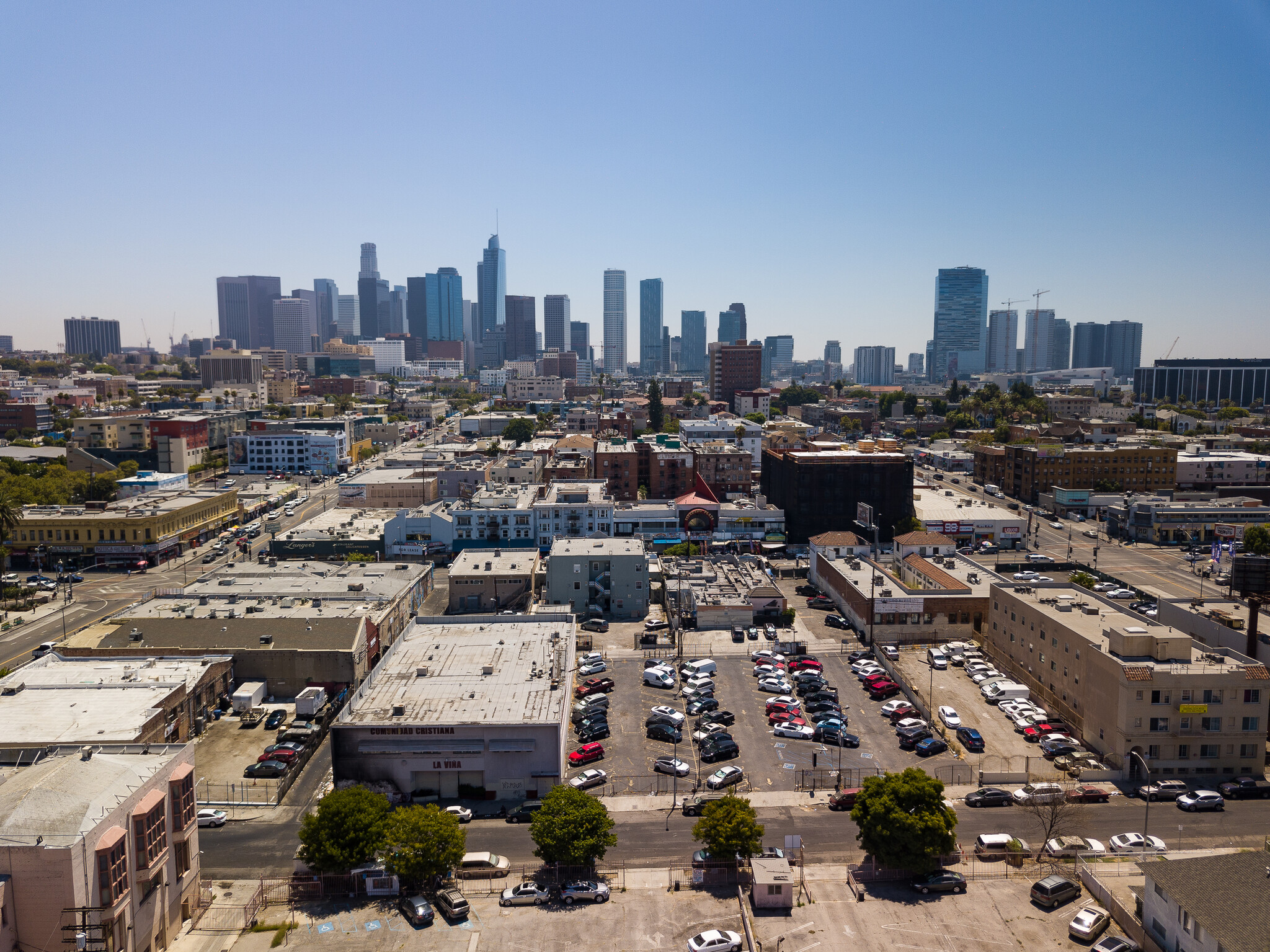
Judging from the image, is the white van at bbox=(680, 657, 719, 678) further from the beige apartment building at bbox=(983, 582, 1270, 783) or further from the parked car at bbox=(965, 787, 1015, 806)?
the beige apartment building at bbox=(983, 582, 1270, 783)

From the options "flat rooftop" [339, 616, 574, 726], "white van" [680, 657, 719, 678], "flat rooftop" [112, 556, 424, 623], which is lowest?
"white van" [680, 657, 719, 678]

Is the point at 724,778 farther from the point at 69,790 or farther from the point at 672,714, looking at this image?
the point at 69,790

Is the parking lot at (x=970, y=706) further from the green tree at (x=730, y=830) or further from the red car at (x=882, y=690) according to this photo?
the green tree at (x=730, y=830)

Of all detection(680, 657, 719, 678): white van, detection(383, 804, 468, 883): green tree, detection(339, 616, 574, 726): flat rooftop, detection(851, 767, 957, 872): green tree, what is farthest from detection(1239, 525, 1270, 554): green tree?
detection(383, 804, 468, 883): green tree

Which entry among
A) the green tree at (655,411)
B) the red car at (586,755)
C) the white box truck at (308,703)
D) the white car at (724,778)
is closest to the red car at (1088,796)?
the white car at (724,778)

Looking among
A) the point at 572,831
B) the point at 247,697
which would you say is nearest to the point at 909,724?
the point at 572,831
